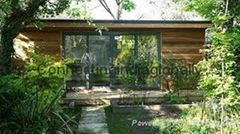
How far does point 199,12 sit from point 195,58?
7.36 m

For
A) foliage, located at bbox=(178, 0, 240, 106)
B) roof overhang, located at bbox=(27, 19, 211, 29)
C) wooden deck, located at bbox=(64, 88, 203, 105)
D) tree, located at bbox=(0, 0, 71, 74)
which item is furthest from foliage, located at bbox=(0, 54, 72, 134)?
roof overhang, located at bbox=(27, 19, 211, 29)

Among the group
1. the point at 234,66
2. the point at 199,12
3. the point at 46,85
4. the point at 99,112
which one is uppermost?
the point at 199,12

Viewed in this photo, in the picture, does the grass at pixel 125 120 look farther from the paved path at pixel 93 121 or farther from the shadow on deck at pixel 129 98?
the shadow on deck at pixel 129 98

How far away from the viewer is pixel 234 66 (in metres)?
6.70

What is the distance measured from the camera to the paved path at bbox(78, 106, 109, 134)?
795cm

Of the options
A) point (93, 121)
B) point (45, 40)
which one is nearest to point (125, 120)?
point (93, 121)

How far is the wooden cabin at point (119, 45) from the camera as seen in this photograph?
44.9 feet

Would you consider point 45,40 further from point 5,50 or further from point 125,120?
point 125,120

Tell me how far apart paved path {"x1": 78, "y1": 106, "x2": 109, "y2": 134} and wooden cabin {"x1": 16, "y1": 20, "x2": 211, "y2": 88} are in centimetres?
311

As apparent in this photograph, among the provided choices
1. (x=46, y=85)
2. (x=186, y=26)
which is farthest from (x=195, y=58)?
(x=46, y=85)

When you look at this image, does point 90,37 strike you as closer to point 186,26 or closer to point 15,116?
point 186,26

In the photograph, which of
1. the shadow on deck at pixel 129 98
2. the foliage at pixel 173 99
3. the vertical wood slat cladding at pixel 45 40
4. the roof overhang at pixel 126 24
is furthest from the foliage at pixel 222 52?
the vertical wood slat cladding at pixel 45 40

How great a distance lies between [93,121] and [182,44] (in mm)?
6515

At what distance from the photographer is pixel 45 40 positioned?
13.7 meters
